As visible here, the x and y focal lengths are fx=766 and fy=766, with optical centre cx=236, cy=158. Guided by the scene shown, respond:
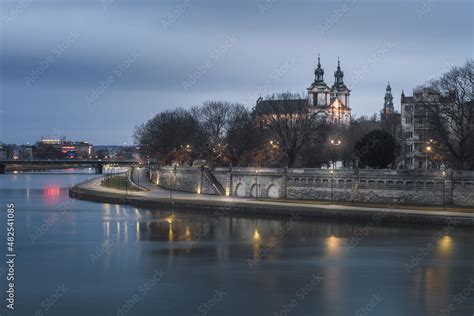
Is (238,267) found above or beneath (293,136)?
beneath

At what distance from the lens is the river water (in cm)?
3012

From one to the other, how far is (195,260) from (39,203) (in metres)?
39.7

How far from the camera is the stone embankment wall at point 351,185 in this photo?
58781 mm

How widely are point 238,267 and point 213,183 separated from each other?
41.7 meters

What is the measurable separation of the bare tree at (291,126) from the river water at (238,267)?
2763 centimetres

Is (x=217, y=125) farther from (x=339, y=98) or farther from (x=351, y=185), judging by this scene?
(x=339, y=98)

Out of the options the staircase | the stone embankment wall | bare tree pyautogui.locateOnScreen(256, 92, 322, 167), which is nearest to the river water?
the stone embankment wall

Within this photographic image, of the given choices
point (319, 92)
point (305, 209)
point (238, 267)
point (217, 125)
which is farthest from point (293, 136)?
point (319, 92)

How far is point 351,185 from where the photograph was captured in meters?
64.9

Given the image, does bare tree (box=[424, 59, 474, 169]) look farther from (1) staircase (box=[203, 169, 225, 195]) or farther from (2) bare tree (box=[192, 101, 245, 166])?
(2) bare tree (box=[192, 101, 245, 166])

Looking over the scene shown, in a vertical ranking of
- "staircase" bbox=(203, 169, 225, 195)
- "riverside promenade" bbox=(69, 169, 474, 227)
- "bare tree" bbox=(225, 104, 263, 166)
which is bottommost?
"riverside promenade" bbox=(69, 169, 474, 227)

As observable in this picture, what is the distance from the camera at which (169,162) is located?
378 feet

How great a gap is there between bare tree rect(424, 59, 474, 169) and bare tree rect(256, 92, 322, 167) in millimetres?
18788

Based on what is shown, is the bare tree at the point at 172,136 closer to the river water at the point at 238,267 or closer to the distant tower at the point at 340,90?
the river water at the point at 238,267
